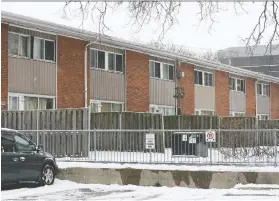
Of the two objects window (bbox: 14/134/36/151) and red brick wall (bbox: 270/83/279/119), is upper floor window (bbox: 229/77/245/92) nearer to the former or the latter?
red brick wall (bbox: 270/83/279/119)

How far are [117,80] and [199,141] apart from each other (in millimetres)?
11996

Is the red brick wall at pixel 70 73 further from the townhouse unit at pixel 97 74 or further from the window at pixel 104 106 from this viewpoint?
the window at pixel 104 106

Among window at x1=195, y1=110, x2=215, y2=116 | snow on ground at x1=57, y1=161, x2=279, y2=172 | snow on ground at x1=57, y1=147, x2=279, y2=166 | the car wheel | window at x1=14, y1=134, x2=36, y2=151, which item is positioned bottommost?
the car wheel

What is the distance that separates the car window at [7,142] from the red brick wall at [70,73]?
9.36 meters

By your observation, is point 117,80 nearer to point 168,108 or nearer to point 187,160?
point 168,108

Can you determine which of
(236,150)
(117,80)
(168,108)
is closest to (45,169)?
(236,150)

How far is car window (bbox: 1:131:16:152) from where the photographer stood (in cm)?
1396

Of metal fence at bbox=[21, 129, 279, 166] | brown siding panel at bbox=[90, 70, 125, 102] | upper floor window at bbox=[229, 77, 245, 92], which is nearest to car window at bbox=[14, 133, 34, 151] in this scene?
metal fence at bbox=[21, 129, 279, 166]

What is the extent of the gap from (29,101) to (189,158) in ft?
29.2

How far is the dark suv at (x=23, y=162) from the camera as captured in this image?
13.7m

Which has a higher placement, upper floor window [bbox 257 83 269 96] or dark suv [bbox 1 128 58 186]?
upper floor window [bbox 257 83 269 96]

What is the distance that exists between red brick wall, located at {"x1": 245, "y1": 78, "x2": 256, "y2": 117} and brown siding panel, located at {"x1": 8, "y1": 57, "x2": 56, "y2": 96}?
2298 centimetres

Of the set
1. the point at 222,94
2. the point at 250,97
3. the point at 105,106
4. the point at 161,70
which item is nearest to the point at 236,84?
the point at 250,97

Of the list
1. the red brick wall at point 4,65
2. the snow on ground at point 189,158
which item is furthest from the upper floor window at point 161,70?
the snow on ground at point 189,158
